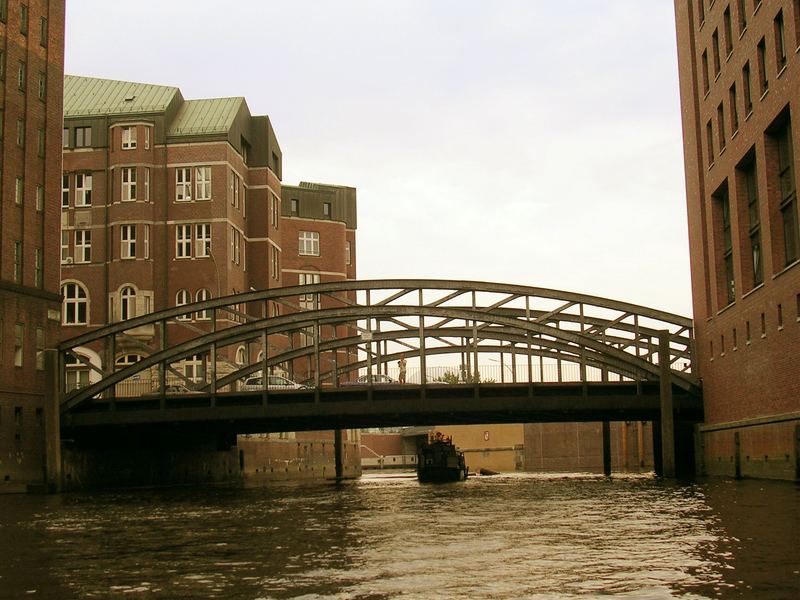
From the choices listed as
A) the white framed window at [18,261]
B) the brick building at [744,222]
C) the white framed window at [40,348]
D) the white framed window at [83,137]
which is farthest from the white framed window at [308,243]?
the brick building at [744,222]

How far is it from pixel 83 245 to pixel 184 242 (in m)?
6.40

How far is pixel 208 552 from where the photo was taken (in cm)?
1923

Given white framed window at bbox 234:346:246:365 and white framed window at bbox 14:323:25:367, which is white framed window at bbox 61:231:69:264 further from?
white framed window at bbox 14:323:25:367

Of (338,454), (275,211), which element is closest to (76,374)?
(275,211)

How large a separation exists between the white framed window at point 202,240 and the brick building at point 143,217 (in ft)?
0.21

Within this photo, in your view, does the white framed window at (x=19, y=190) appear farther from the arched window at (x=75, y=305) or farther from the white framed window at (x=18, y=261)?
the arched window at (x=75, y=305)

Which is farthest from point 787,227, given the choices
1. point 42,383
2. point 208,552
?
point 42,383

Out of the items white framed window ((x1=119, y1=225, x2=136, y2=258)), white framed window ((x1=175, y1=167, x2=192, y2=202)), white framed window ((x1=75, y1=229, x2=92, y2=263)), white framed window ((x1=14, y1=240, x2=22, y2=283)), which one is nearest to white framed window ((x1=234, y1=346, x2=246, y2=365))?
white framed window ((x1=119, y1=225, x2=136, y2=258))

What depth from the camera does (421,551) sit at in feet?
61.2

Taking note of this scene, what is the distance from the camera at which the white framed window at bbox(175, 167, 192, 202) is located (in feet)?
236

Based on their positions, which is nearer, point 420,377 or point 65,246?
point 420,377

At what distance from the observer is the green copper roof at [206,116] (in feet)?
239

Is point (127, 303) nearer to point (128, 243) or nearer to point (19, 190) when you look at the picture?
point (128, 243)

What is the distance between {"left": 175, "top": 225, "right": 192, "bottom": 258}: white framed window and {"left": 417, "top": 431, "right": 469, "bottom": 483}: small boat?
19.7 meters
